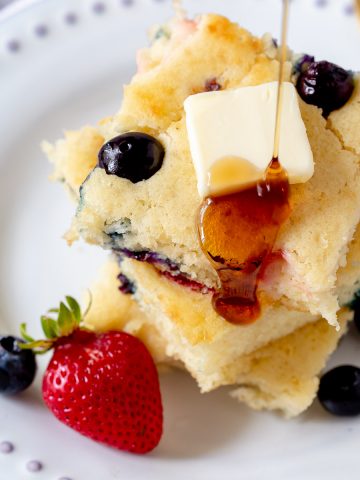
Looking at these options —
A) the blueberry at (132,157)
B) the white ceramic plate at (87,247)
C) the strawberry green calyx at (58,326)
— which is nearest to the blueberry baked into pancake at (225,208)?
Result: the blueberry at (132,157)

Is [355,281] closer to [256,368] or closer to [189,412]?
[256,368]

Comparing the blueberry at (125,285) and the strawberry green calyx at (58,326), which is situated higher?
the strawberry green calyx at (58,326)

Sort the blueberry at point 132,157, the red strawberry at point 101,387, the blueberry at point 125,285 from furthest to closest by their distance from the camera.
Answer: the blueberry at point 125,285, the red strawberry at point 101,387, the blueberry at point 132,157

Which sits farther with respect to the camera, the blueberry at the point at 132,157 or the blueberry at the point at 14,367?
the blueberry at the point at 14,367

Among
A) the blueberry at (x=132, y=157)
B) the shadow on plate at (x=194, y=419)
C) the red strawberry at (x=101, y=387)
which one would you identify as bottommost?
the shadow on plate at (x=194, y=419)

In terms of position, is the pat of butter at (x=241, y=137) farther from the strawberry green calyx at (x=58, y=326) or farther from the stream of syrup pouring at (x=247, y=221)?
the strawberry green calyx at (x=58, y=326)

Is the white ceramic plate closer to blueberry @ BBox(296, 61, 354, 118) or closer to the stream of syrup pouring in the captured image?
the stream of syrup pouring

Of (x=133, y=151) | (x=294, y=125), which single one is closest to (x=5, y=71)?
(x=133, y=151)

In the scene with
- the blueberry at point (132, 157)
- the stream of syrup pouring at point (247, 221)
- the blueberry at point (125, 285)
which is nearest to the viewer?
the stream of syrup pouring at point (247, 221)
